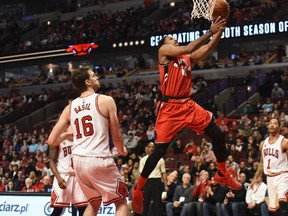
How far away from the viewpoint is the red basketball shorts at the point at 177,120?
Result: 22.7 ft

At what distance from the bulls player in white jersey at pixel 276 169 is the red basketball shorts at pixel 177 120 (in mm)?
2479

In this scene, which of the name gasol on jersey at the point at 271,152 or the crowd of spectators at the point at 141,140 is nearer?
the name gasol on jersey at the point at 271,152

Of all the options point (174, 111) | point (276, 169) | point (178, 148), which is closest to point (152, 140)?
point (178, 148)

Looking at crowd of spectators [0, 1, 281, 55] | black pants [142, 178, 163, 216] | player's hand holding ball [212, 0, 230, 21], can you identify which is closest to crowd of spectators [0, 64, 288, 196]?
black pants [142, 178, 163, 216]

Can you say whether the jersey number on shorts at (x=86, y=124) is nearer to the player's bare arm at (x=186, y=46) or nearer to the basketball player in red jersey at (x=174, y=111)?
the basketball player in red jersey at (x=174, y=111)

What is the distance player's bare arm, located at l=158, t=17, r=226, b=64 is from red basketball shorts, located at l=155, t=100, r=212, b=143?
2.02 ft

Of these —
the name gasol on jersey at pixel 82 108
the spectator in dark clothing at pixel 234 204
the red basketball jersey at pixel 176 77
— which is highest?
the red basketball jersey at pixel 176 77

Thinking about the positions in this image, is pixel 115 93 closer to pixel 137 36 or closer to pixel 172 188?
pixel 137 36

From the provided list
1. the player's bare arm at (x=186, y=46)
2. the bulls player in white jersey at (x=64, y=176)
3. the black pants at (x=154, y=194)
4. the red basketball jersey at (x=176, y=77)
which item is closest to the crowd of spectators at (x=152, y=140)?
the black pants at (x=154, y=194)

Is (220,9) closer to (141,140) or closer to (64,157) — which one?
(64,157)

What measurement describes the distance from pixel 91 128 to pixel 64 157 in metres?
2.97

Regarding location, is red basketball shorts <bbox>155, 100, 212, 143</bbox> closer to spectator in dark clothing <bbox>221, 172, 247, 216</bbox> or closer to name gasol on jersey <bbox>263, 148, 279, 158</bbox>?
name gasol on jersey <bbox>263, 148, 279, 158</bbox>

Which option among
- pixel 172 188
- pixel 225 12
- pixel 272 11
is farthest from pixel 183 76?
pixel 272 11

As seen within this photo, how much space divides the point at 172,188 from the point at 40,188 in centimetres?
465
